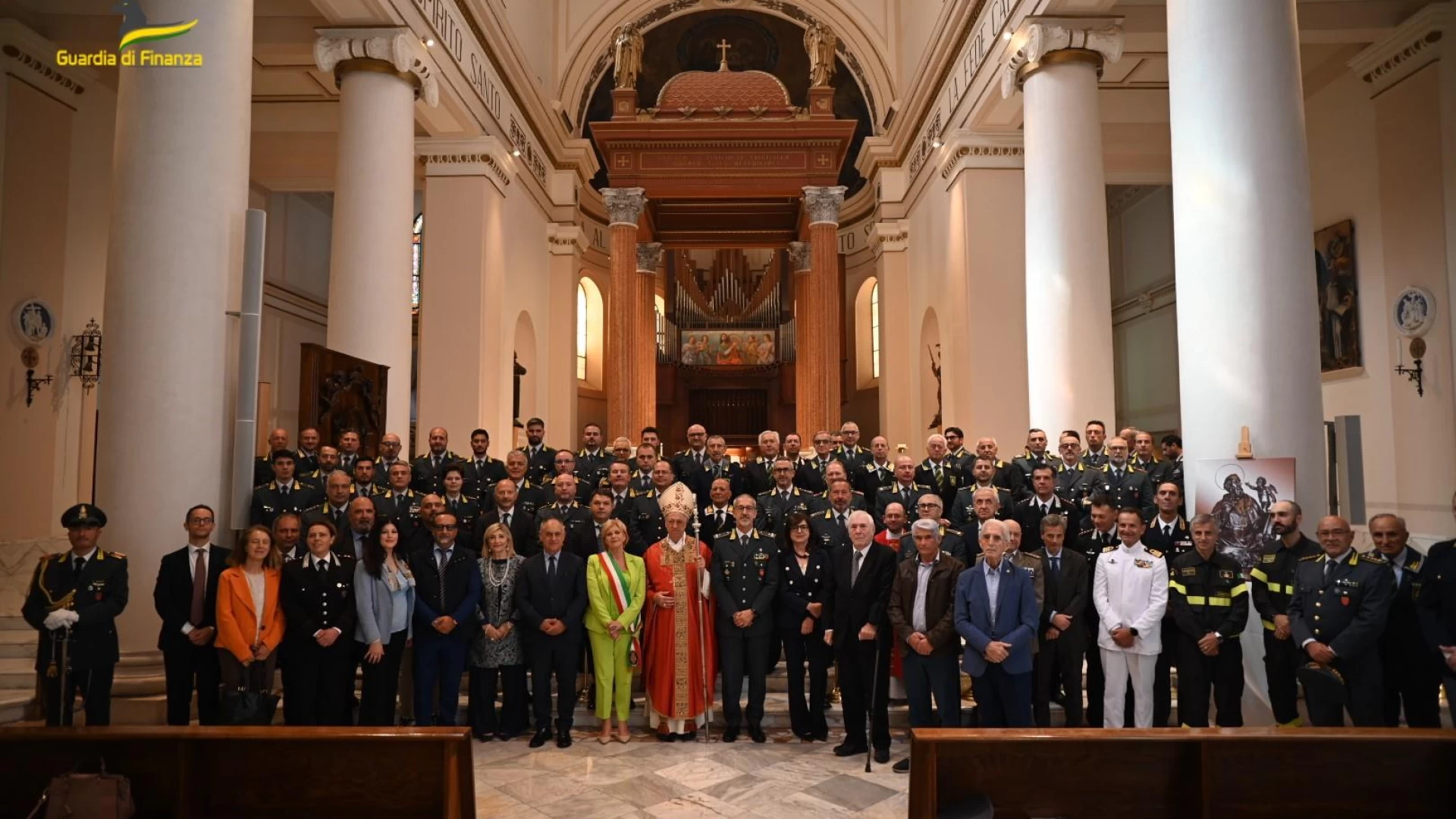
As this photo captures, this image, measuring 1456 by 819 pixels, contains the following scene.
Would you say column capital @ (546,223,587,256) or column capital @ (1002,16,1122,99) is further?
column capital @ (546,223,587,256)

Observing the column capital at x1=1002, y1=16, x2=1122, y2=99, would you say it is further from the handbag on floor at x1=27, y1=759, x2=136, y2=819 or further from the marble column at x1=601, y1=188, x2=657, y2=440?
the handbag on floor at x1=27, y1=759, x2=136, y2=819

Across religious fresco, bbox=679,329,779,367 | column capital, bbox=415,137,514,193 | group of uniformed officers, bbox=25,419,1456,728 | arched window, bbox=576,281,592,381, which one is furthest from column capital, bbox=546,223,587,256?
group of uniformed officers, bbox=25,419,1456,728

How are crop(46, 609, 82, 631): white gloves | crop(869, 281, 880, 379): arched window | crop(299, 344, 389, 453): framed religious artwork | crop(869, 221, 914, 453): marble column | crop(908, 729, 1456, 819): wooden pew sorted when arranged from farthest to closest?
crop(869, 281, 880, 379): arched window
crop(869, 221, 914, 453): marble column
crop(299, 344, 389, 453): framed religious artwork
crop(46, 609, 82, 631): white gloves
crop(908, 729, 1456, 819): wooden pew

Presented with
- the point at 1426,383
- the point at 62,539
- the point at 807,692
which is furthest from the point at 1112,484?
the point at 62,539

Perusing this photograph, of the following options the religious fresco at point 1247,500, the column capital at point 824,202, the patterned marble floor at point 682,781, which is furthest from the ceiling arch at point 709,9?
the patterned marble floor at point 682,781

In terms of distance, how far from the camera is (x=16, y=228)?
27.0 ft

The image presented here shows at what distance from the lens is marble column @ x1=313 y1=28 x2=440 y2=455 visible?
8.15 m

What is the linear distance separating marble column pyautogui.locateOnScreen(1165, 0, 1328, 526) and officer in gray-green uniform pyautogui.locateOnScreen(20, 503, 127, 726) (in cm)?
582

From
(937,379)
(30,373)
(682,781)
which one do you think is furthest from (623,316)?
(682,781)

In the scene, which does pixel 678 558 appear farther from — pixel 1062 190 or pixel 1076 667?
pixel 1062 190

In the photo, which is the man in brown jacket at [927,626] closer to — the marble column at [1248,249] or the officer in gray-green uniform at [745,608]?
the officer in gray-green uniform at [745,608]

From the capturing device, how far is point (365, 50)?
8.29 meters

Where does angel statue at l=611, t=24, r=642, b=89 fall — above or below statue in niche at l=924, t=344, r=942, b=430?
above

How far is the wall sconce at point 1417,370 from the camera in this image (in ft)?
26.2
